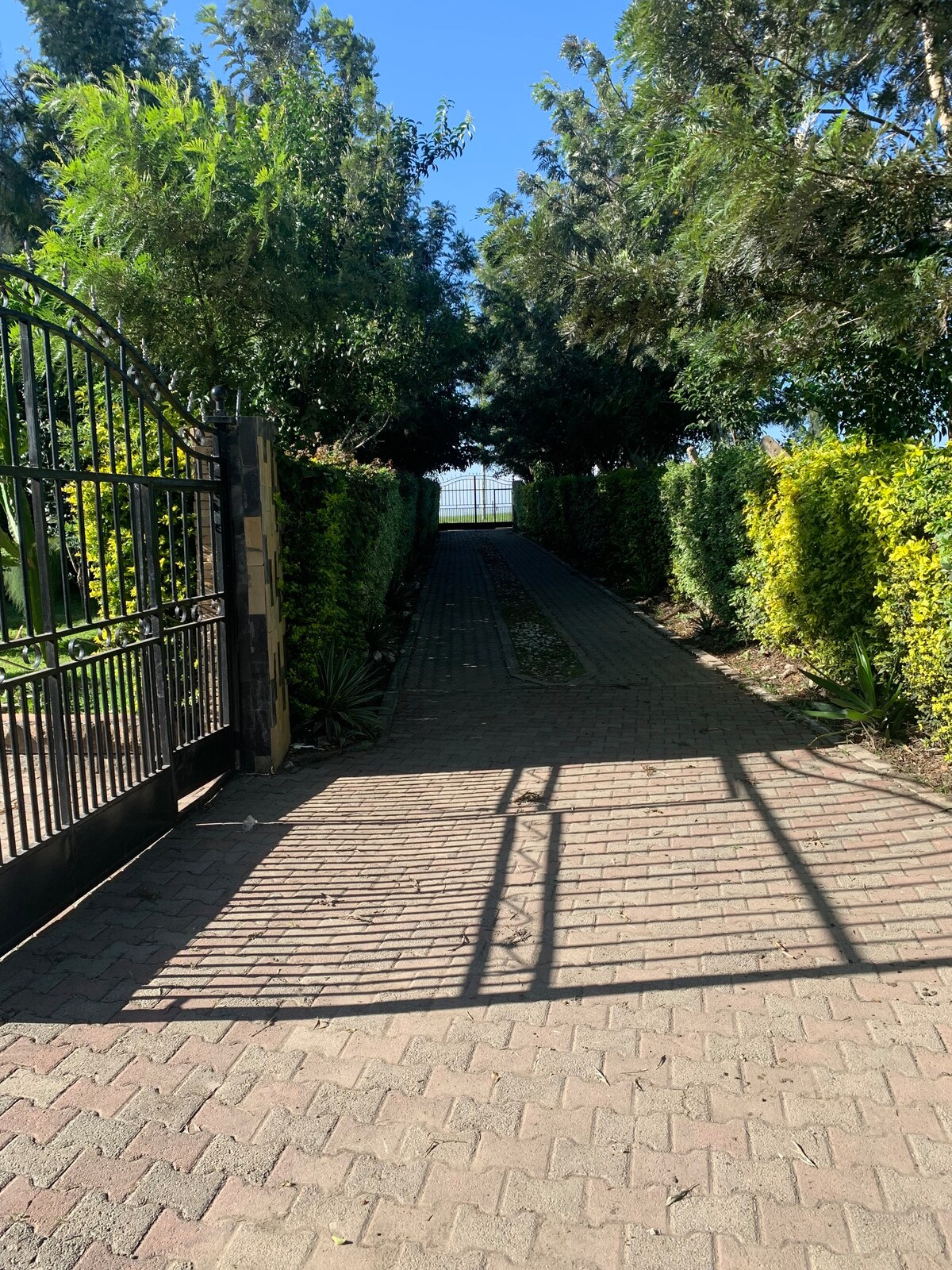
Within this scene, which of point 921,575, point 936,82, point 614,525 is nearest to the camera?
point 921,575

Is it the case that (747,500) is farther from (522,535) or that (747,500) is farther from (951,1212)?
(522,535)

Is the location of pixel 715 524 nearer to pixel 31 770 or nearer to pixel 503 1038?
pixel 503 1038

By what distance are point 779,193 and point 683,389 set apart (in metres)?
5.93

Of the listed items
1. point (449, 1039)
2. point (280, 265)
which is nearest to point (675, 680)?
point (280, 265)

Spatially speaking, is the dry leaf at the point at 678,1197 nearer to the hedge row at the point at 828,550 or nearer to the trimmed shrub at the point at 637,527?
the hedge row at the point at 828,550

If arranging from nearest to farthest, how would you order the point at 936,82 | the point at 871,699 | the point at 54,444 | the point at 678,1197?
the point at 678,1197 → the point at 54,444 → the point at 871,699 → the point at 936,82

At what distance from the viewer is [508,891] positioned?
13.9 ft

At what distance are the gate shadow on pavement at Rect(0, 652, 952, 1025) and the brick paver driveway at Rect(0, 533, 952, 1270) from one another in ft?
0.07

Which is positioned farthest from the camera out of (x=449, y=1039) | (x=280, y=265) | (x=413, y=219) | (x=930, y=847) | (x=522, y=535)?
(x=522, y=535)

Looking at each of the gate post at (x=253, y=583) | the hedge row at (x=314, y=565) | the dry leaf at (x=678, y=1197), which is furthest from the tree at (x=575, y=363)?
the dry leaf at (x=678, y=1197)

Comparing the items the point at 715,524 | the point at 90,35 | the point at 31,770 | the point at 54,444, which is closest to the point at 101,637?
the point at 31,770

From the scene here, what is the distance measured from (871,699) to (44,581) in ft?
17.6

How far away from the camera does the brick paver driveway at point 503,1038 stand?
2279mm

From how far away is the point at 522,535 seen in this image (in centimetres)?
3684
